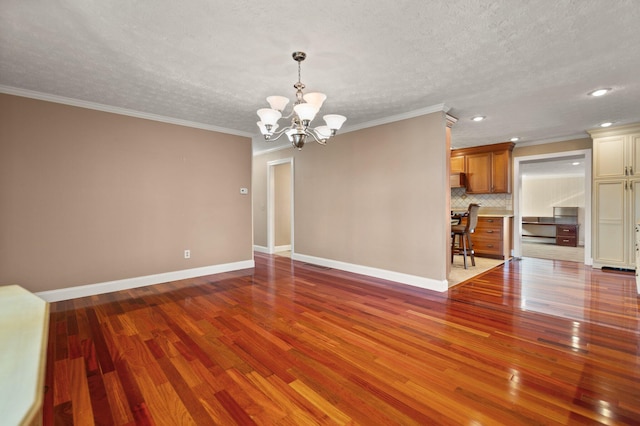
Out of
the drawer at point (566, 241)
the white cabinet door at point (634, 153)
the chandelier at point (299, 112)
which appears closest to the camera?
the chandelier at point (299, 112)

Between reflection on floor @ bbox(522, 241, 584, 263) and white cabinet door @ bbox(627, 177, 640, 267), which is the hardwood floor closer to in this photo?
white cabinet door @ bbox(627, 177, 640, 267)

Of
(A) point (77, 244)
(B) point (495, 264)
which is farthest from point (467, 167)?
(A) point (77, 244)

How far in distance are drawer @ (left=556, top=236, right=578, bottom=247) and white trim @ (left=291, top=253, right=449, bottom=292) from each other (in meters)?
6.62

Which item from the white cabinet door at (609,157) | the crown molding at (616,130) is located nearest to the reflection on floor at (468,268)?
the white cabinet door at (609,157)

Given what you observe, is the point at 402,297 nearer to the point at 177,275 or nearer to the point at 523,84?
the point at 523,84

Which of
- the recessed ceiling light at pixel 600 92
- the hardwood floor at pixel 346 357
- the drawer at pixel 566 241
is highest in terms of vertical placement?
the recessed ceiling light at pixel 600 92

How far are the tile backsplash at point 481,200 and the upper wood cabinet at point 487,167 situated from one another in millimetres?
271

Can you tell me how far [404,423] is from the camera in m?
1.57

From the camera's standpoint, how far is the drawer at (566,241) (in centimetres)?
815

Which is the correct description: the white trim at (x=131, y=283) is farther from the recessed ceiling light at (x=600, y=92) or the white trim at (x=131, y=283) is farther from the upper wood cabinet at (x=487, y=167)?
the recessed ceiling light at (x=600, y=92)

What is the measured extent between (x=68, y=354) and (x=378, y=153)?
4080 millimetres

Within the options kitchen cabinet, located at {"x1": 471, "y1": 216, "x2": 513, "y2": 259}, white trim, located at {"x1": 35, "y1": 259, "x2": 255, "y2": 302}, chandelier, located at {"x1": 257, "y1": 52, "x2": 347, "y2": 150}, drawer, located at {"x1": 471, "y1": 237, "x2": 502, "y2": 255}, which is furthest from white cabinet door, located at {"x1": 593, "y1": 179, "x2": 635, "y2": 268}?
white trim, located at {"x1": 35, "y1": 259, "x2": 255, "y2": 302}

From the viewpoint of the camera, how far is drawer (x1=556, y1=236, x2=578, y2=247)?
8.15 metres

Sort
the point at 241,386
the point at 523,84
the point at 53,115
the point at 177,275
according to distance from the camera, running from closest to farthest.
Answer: the point at 241,386
the point at 523,84
the point at 53,115
the point at 177,275
